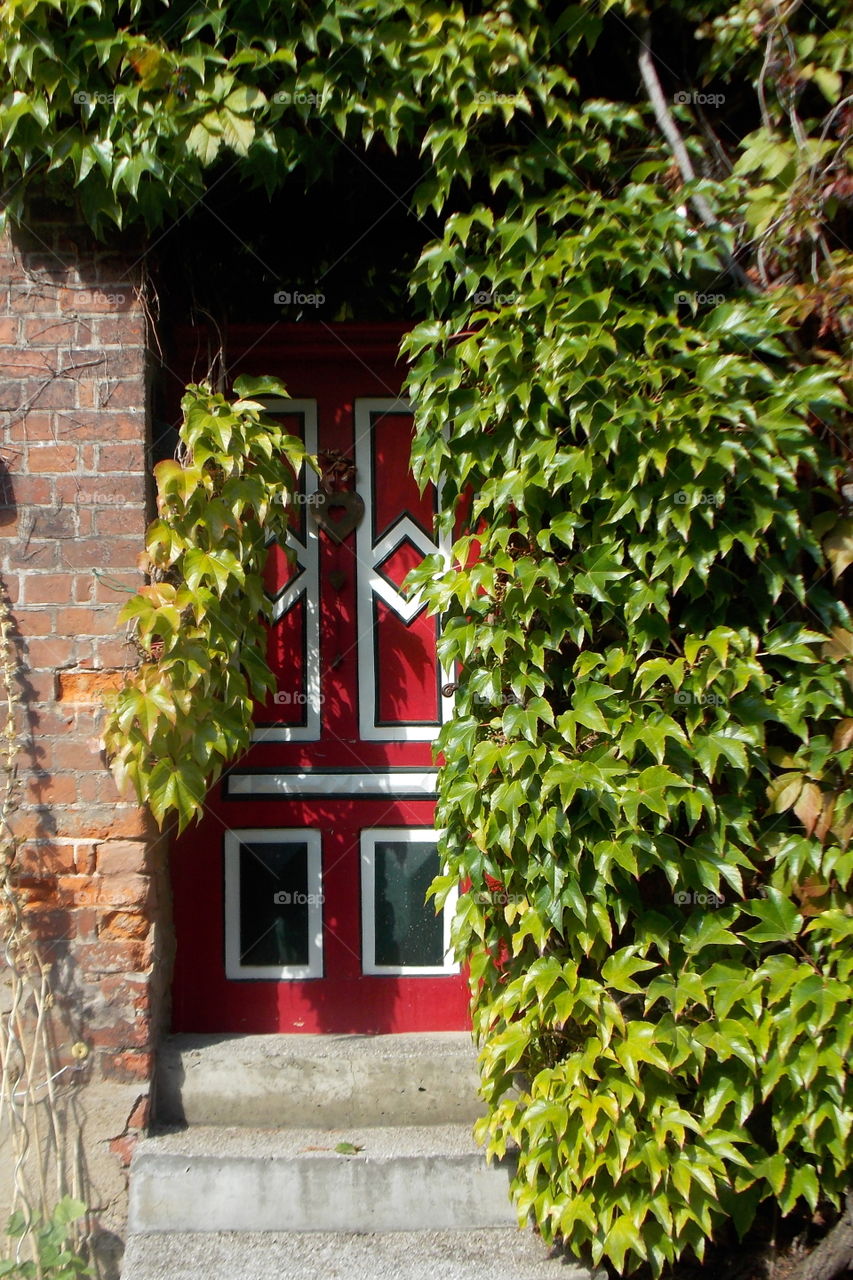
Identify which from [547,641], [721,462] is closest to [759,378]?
[721,462]

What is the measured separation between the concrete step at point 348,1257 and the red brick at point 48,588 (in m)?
1.87

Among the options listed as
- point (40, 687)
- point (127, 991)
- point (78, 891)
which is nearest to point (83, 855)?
point (78, 891)

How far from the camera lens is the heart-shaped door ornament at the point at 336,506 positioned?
3.49 m

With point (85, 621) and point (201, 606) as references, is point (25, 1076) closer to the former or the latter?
point (85, 621)

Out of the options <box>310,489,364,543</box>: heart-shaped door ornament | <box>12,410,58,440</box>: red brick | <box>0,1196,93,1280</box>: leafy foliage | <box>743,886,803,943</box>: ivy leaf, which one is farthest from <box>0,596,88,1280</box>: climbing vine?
<box>743,886,803,943</box>: ivy leaf

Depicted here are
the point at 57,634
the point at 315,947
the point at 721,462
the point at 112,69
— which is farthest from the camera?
the point at 315,947

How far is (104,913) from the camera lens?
3053 mm

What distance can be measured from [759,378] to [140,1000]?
2.55 m

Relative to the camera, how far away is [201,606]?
2887 millimetres

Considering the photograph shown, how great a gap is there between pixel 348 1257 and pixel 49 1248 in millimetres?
835

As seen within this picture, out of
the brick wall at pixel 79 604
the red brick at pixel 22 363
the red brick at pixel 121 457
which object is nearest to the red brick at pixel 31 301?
the brick wall at pixel 79 604

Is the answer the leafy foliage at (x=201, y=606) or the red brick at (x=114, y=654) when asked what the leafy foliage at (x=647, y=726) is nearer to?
the leafy foliage at (x=201, y=606)

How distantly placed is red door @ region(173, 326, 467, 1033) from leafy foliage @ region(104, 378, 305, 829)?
392 mm

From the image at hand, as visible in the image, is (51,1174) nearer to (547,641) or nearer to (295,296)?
(547,641)
